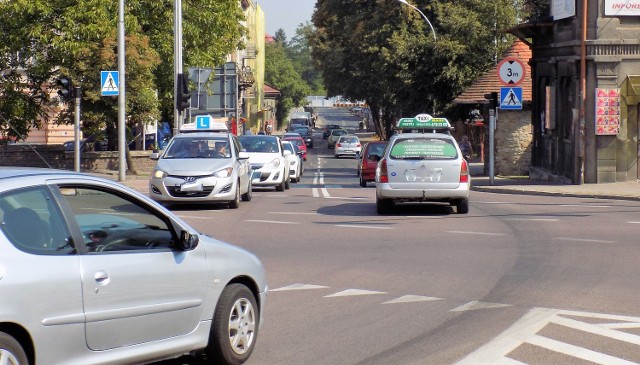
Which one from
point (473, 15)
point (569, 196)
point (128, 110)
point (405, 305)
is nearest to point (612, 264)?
point (405, 305)

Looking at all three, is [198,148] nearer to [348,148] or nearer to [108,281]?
[108,281]

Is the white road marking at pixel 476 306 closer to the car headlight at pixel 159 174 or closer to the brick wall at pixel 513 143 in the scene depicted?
the car headlight at pixel 159 174

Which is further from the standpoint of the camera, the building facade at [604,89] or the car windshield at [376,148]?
the car windshield at [376,148]

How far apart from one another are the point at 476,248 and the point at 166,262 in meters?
9.00

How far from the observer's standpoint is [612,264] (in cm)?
1365

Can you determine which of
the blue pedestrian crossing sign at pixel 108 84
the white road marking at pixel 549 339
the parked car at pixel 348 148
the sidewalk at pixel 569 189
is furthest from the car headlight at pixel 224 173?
the parked car at pixel 348 148

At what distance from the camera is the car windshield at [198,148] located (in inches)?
912

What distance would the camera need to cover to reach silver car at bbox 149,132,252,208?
71.8 ft

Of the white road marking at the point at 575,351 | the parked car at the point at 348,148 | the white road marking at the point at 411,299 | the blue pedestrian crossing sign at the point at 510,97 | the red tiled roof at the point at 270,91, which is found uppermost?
the red tiled roof at the point at 270,91

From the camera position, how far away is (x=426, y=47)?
44688 millimetres

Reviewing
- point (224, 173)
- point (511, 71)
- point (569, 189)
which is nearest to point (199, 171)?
point (224, 173)

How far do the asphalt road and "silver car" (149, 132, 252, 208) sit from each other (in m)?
0.40

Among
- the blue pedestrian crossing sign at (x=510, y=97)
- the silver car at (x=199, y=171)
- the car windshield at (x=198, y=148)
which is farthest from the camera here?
the blue pedestrian crossing sign at (x=510, y=97)

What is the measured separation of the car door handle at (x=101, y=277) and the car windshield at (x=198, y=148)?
16.6 meters
